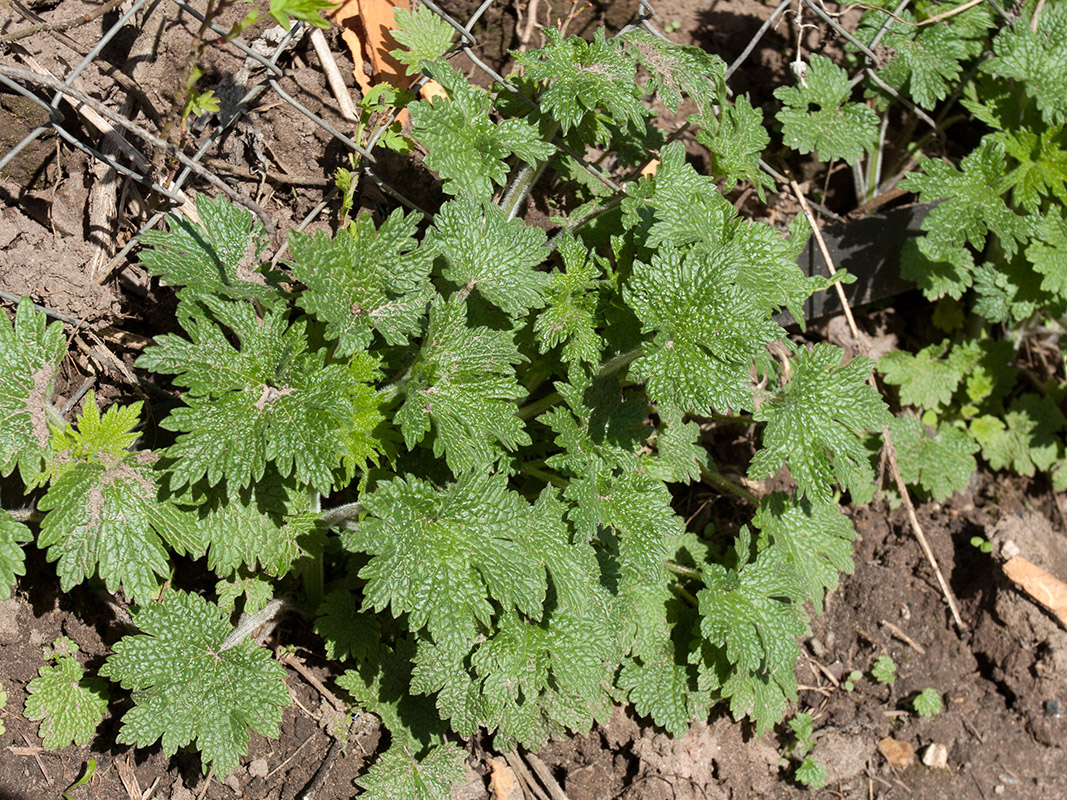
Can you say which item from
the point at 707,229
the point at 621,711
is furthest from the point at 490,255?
the point at 621,711

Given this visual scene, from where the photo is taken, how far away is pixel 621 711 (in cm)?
330

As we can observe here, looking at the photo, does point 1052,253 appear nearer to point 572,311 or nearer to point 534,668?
point 572,311

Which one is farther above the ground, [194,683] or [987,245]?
[987,245]

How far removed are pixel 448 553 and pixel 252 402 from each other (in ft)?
2.21

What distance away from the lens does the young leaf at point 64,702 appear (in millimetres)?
2584

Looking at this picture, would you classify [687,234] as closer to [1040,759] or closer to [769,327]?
[769,327]

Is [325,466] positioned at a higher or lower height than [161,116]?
lower

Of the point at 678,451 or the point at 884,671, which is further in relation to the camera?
the point at 884,671

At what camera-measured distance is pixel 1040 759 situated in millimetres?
3672

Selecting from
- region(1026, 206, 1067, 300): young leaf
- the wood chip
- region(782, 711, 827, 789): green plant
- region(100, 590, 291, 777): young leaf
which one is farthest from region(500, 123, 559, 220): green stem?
the wood chip

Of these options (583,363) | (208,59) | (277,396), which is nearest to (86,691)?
(277,396)

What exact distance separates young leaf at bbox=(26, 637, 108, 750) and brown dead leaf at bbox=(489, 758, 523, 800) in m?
1.31

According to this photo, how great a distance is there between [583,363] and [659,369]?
19.3 inches

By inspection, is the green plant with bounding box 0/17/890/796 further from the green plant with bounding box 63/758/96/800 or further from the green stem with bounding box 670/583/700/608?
the green plant with bounding box 63/758/96/800
